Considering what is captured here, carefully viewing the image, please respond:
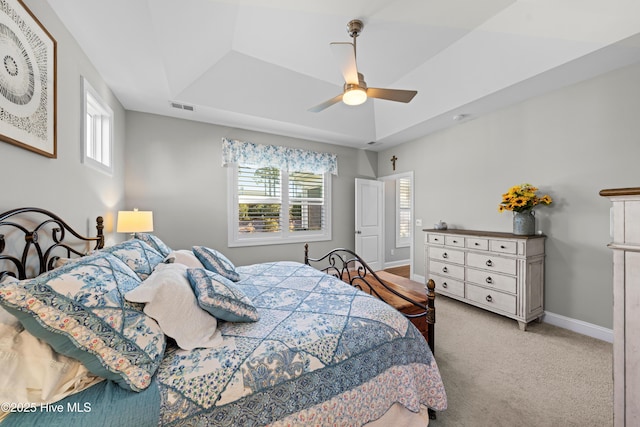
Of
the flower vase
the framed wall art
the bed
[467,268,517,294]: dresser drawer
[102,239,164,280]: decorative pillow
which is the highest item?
the framed wall art

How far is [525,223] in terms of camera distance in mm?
2842

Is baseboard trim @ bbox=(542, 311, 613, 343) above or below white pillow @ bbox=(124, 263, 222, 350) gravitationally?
below

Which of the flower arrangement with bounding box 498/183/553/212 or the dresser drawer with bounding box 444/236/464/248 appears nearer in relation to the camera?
the flower arrangement with bounding box 498/183/553/212

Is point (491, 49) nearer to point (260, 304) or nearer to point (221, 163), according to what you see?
point (260, 304)

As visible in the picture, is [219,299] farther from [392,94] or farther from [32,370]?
[392,94]

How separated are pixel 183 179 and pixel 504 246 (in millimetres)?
4390

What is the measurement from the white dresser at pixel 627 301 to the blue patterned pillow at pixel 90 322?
6.23 feet

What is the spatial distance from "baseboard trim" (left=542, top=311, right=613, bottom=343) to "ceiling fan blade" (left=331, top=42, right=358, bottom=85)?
11.3ft

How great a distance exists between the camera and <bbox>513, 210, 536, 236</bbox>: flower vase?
2.84 m

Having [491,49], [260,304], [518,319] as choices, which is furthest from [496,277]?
[260,304]

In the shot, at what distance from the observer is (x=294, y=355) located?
3.64 feet

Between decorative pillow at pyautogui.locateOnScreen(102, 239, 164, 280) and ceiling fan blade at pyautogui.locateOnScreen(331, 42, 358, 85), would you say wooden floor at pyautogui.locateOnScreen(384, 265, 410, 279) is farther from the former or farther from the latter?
decorative pillow at pyautogui.locateOnScreen(102, 239, 164, 280)

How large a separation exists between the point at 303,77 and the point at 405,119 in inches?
68.3

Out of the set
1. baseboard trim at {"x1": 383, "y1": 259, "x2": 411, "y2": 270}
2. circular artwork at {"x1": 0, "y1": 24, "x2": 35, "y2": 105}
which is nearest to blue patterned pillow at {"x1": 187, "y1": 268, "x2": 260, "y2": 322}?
circular artwork at {"x1": 0, "y1": 24, "x2": 35, "y2": 105}
